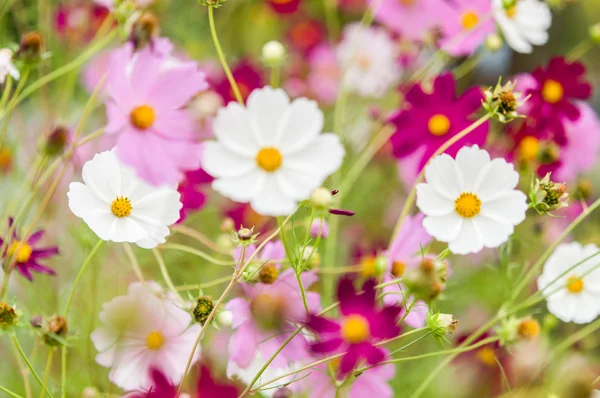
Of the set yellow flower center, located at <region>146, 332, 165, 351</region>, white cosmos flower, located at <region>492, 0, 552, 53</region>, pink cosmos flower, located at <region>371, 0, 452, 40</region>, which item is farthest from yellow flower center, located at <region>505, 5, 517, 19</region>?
yellow flower center, located at <region>146, 332, 165, 351</region>

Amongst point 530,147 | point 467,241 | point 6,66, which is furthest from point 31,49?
point 530,147

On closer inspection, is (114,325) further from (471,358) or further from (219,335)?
(471,358)

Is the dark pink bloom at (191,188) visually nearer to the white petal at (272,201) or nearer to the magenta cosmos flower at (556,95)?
the white petal at (272,201)

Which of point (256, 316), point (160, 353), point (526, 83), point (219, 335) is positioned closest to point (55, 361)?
point (219, 335)

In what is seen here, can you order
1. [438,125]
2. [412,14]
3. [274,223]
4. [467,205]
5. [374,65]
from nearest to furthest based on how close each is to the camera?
[467,205] → [438,125] → [274,223] → [412,14] → [374,65]

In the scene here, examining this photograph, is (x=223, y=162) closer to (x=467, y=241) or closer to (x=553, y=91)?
(x=467, y=241)
